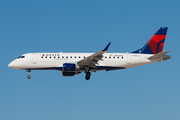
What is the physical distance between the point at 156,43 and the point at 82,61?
13.6 meters

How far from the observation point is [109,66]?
2085 inches

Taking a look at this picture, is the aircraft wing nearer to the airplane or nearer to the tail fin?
the airplane

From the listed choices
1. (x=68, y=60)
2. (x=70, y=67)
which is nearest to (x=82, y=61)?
(x=70, y=67)

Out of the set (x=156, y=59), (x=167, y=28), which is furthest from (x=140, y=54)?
(x=167, y=28)

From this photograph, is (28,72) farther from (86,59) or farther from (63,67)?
(86,59)

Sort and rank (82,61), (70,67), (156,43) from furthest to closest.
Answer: (156,43)
(82,61)
(70,67)

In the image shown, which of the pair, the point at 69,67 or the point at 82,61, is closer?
the point at 69,67

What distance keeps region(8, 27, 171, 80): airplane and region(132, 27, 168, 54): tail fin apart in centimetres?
73

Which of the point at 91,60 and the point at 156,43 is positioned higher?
the point at 156,43

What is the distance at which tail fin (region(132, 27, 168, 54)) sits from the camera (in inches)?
2183

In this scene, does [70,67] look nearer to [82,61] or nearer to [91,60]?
[82,61]

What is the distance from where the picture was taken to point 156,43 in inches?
2208

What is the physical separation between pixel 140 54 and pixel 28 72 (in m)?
18.2

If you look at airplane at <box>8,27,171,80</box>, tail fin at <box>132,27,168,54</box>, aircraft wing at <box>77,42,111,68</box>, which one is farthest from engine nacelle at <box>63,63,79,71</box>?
tail fin at <box>132,27,168,54</box>
